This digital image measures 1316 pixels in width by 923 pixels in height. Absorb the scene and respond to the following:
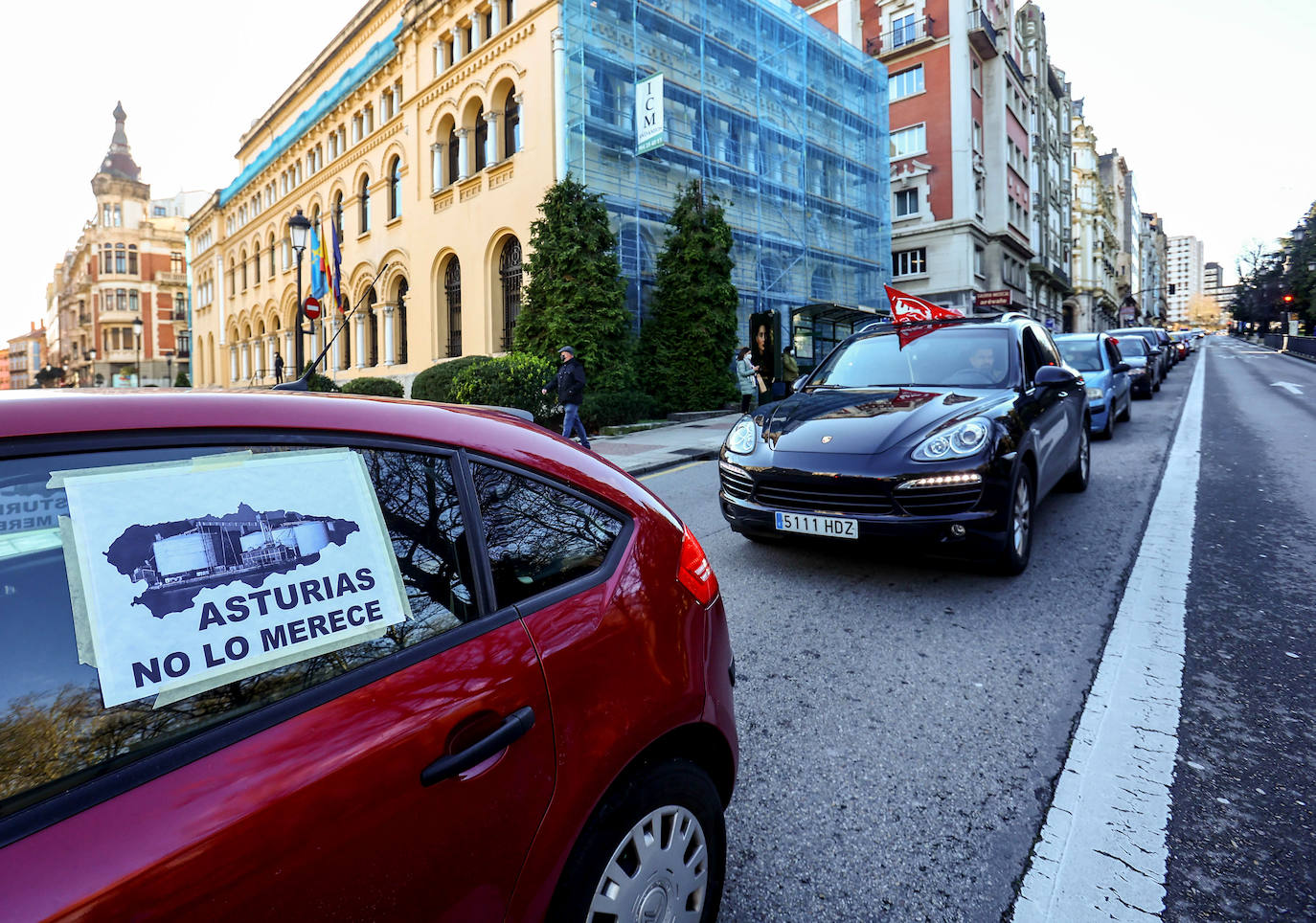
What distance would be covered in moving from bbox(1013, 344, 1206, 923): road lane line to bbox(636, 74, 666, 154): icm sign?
673 inches

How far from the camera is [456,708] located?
52.2 inches

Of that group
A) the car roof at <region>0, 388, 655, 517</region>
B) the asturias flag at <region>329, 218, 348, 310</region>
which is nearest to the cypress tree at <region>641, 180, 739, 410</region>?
the asturias flag at <region>329, 218, 348, 310</region>

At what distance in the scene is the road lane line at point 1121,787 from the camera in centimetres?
210

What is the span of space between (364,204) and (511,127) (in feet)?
34.1

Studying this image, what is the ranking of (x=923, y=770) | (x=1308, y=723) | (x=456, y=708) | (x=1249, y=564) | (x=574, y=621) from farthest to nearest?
1. (x=1249, y=564)
2. (x=1308, y=723)
3. (x=923, y=770)
4. (x=574, y=621)
5. (x=456, y=708)

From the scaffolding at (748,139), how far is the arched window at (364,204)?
13.1 meters

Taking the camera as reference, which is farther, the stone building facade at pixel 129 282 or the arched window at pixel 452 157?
the stone building facade at pixel 129 282

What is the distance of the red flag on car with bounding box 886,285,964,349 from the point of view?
6.33 meters

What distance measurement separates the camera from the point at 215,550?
122 centimetres

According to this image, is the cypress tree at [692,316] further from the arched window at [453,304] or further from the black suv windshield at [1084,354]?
the black suv windshield at [1084,354]

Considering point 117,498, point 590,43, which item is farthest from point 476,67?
point 117,498

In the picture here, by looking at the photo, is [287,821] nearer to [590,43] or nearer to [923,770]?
[923,770]

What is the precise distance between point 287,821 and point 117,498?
548mm

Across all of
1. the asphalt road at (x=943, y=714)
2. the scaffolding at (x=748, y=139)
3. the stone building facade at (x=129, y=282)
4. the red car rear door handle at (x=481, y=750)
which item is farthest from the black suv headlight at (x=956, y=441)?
the stone building facade at (x=129, y=282)
